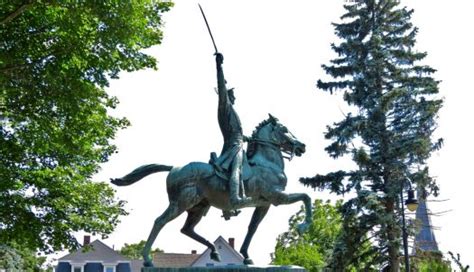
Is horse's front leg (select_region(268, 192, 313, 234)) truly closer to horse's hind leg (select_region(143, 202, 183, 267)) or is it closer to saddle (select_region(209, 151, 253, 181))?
saddle (select_region(209, 151, 253, 181))

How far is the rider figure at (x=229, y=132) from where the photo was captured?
10.4 metres

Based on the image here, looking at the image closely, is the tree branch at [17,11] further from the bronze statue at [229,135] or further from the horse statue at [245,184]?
the horse statue at [245,184]

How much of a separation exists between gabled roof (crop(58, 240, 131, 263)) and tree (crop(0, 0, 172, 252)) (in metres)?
33.4

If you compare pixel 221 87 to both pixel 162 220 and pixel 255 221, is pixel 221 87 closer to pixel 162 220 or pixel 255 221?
pixel 255 221

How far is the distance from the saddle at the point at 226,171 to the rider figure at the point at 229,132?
0.13 feet

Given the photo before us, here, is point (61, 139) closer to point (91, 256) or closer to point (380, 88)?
point (380, 88)

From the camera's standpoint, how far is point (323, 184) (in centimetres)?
2873

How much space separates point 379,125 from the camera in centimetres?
2794

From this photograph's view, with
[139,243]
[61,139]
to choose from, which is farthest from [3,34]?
[139,243]

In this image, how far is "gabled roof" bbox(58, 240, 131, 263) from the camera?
51.6 meters

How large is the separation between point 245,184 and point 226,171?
1.34 ft

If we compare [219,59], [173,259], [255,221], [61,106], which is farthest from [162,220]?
[173,259]

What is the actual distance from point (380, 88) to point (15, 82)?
18233 mm

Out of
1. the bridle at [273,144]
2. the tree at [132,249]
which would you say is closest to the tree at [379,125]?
the bridle at [273,144]
